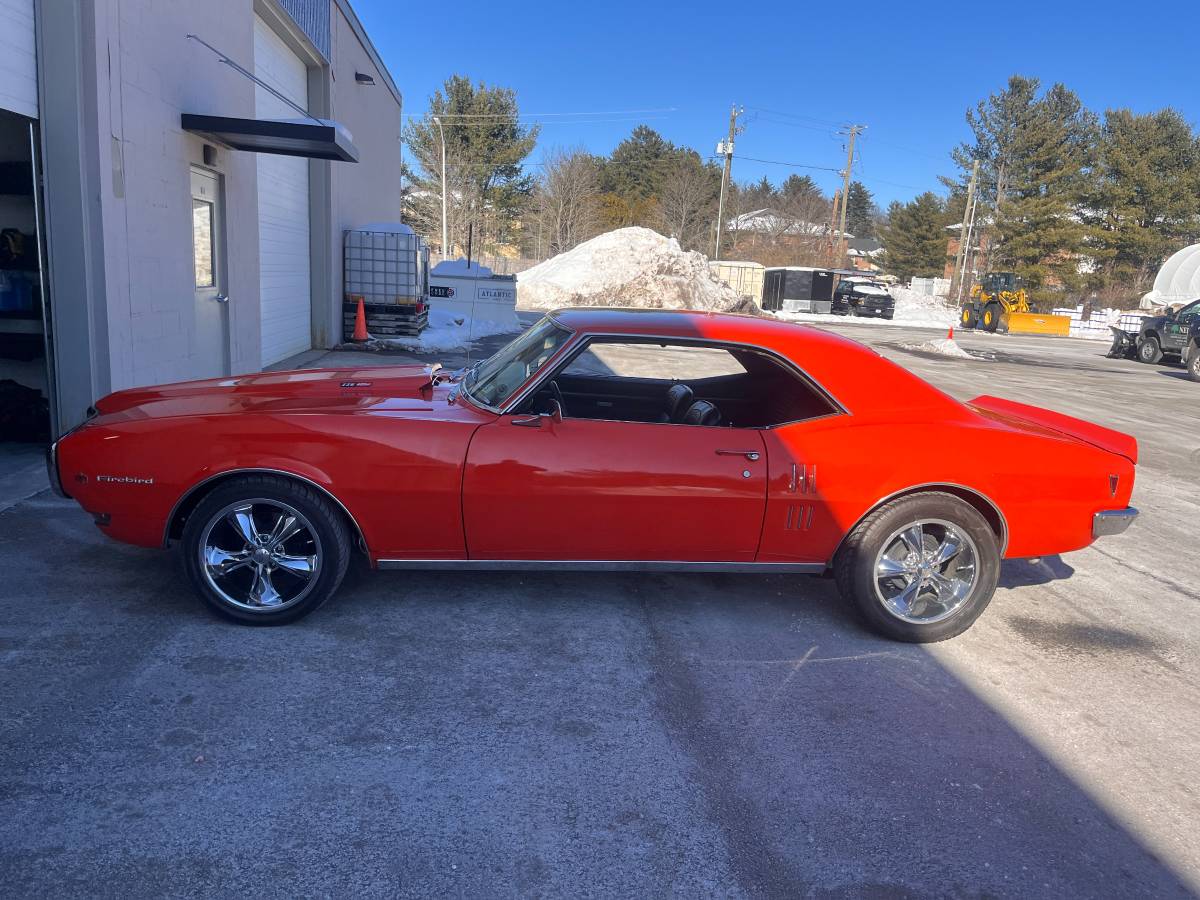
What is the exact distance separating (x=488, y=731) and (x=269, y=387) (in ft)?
7.45

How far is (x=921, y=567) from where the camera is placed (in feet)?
13.7

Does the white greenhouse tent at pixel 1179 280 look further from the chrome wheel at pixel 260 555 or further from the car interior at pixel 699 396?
the chrome wheel at pixel 260 555

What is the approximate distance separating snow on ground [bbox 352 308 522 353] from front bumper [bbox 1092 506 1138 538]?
12706mm

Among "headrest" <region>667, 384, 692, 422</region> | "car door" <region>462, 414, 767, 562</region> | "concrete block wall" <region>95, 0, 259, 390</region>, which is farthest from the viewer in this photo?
"concrete block wall" <region>95, 0, 259, 390</region>

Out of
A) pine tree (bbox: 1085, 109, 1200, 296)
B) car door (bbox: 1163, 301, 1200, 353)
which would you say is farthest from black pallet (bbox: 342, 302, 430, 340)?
pine tree (bbox: 1085, 109, 1200, 296)

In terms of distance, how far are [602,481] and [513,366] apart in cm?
85

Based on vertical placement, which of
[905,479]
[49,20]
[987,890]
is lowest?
[987,890]

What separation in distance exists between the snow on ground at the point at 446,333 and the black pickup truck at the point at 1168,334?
1638 centimetres

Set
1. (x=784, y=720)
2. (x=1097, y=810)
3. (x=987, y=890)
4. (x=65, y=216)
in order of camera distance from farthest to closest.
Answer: (x=65, y=216)
(x=784, y=720)
(x=1097, y=810)
(x=987, y=890)

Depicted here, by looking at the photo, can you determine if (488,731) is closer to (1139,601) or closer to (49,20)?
(1139,601)

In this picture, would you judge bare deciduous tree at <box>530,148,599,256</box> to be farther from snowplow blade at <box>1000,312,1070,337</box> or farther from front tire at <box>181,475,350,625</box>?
front tire at <box>181,475,350,625</box>

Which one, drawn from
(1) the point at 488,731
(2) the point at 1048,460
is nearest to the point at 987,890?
(1) the point at 488,731

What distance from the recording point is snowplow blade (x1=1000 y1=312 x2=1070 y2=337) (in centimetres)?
3441

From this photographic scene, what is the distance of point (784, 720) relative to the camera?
3.45 m
